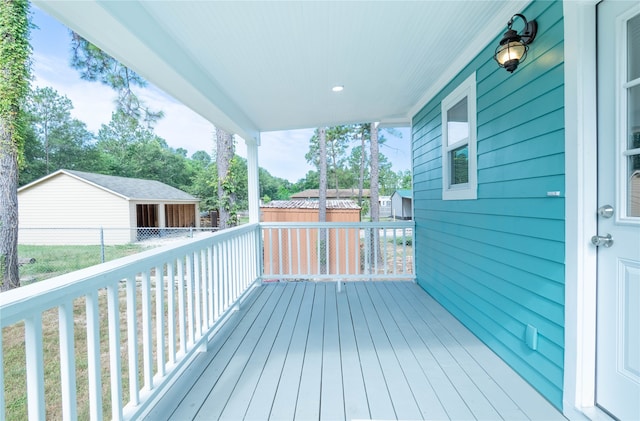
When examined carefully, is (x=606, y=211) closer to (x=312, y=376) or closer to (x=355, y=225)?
(x=312, y=376)

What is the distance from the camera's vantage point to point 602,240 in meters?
1.42

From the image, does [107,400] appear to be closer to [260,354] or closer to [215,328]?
[215,328]

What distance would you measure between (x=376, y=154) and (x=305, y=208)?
261 cm

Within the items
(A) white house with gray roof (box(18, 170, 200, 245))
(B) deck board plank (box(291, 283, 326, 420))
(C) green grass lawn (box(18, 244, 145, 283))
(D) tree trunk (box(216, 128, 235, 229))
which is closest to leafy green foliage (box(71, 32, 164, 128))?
(A) white house with gray roof (box(18, 170, 200, 245))

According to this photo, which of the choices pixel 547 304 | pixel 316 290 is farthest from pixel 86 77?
pixel 547 304

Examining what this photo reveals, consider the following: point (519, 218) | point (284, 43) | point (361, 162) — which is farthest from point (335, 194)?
point (519, 218)

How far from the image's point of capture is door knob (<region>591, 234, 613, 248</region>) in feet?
4.61

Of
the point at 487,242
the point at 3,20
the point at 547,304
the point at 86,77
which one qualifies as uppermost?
the point at 86,77

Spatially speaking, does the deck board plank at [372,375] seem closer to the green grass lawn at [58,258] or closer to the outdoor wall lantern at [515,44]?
the green grass lawn at [58,258]

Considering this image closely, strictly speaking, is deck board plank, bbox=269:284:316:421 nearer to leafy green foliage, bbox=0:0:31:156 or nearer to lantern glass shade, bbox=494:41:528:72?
lantern glass shade, bbox=494:41:528:72

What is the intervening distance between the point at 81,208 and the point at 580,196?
14.3 ft

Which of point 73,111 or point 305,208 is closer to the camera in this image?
point 73,111

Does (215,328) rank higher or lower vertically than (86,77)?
lower

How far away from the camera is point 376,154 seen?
8.42 metres
